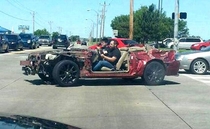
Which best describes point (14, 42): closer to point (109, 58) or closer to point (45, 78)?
point (45, 78)

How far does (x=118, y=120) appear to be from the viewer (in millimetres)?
8633

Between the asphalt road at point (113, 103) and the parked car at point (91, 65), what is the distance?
36 centimetres

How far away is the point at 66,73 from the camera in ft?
45.1

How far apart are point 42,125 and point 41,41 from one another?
70060 millimetres

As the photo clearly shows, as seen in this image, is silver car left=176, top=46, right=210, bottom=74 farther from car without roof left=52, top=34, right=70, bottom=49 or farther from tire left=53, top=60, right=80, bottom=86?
car without roof left=52, top=34, right=70, bottom=49

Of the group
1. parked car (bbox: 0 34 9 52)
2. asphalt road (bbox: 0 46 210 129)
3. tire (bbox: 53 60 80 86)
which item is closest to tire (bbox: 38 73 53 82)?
asphalt road (bbox: 0 46 210 129)

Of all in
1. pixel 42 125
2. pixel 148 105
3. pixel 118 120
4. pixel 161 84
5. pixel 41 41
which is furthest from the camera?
pixel 41 41

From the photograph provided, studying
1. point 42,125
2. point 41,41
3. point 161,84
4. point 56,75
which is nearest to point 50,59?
point 56,75

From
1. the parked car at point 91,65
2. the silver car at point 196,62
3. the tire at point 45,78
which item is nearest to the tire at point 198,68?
the silver car at point 196,62

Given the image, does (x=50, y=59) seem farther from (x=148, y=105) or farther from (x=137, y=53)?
(x=148, y=105)

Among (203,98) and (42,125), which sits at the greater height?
(42,125)

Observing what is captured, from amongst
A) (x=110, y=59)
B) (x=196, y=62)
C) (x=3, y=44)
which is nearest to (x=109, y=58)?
(x=110, y=59)

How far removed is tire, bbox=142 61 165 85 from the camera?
47.0 ft

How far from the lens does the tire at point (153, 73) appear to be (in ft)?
47.0
